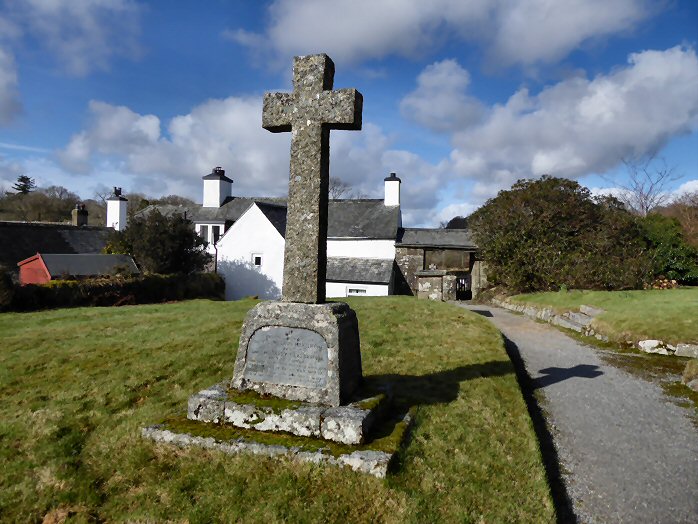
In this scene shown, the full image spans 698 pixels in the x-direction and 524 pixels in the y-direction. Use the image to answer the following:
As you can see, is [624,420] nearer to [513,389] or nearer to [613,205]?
[513,389]

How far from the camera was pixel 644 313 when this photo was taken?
Result: 14.1 m

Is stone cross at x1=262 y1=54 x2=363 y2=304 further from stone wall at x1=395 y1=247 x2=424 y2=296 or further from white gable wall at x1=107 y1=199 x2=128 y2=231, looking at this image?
white gable wall at x1=107 y1=199 x2=128 y2=231

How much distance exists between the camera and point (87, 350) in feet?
32.6

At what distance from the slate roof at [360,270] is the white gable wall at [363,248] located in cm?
42

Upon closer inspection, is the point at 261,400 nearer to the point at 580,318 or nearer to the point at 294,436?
the point at 294,436

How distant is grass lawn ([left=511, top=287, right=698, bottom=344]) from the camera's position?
40.7 feet

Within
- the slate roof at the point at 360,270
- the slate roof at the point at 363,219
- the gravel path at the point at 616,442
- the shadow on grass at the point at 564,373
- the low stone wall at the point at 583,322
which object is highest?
the slate roof at the point at 363,219

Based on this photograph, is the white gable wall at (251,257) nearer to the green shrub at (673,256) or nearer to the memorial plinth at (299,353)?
the green shrub at (673,256)

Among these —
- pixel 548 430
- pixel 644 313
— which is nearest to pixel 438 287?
pixel 644 313

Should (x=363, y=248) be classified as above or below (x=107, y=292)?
above

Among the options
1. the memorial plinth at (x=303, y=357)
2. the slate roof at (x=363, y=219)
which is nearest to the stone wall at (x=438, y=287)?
the slate roof at (x=363, y=219)

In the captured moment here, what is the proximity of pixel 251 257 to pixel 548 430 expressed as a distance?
26373mm

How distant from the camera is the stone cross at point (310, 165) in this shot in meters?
5.92

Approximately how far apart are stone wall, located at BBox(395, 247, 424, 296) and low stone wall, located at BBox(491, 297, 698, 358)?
618cm
